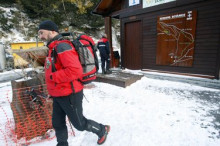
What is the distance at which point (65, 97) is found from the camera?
5.64 ft

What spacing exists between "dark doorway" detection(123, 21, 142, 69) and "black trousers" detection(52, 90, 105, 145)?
5.63 m

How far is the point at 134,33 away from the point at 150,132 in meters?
5.68

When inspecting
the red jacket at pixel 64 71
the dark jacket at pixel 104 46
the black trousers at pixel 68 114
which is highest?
the dark jacket at pixel 104 46

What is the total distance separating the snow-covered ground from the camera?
2.32m

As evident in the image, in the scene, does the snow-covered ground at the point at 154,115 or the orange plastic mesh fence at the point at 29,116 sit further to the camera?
the orange plastic mesh fence at the point at 29,116

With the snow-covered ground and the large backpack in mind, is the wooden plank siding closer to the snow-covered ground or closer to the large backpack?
the snow-covered ground

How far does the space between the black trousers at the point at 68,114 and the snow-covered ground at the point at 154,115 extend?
1.75 feet

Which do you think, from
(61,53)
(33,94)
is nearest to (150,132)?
(61,53)

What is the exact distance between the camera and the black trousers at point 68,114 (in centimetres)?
173

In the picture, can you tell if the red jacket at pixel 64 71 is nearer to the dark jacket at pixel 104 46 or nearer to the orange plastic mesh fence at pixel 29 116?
the orange plastic mesh fence at pixel 29 116

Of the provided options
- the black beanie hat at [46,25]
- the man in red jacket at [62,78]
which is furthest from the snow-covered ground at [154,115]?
the black beanie hat at [46,25]

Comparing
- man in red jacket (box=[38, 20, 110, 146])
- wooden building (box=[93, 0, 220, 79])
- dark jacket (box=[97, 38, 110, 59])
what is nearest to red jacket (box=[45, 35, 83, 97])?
man in red jacket (box=[38, 20, 110, 146])

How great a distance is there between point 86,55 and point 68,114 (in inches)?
33.1

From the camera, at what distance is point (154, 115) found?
3078mm
